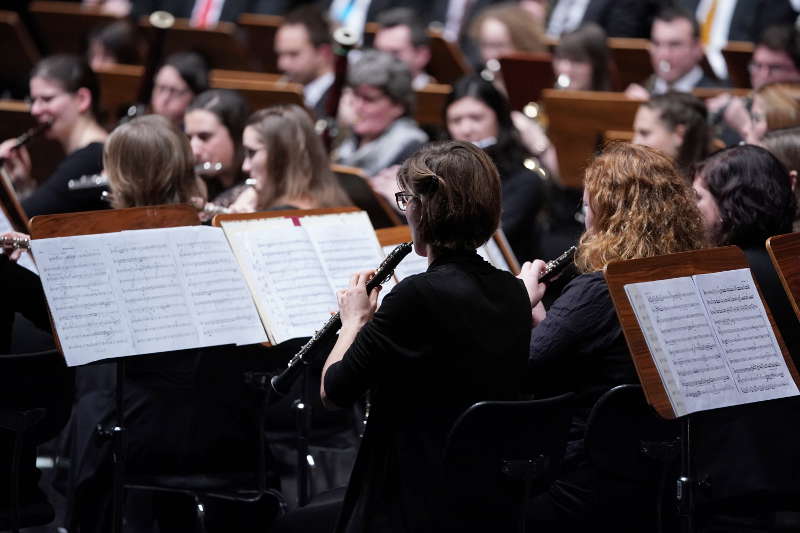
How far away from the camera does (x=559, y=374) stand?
255 centimetres

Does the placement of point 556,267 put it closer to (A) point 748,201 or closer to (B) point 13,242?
(A) point 748,201

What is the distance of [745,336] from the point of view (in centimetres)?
237

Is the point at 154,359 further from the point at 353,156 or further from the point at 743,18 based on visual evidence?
the point at 743,18

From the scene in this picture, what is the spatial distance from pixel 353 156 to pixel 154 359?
7.06 feet

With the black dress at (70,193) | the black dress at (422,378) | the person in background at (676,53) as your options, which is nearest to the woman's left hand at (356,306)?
the black dress at (422,378)

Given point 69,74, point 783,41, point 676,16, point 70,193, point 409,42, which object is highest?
point 409,42

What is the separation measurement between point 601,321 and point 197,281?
0.91 metres

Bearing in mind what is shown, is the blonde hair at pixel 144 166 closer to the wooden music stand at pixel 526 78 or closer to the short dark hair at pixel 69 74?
the short dark hair at pixel 69 74

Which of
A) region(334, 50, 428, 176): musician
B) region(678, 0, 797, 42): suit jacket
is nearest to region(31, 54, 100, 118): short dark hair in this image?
region(334, 50, 428, 176): musician

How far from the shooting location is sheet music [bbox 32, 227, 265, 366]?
2506 millimetres

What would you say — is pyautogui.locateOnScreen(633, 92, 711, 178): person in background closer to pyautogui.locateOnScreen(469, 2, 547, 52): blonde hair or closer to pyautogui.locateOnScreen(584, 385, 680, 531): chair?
pyautogui.locateOnScreen(584, 385, 680, 531): chair

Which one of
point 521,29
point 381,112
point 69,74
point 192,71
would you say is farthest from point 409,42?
point 69,74

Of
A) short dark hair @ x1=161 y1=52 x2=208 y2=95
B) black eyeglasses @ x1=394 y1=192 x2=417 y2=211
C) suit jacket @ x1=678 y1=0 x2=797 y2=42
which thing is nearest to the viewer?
black eyeglasses @ x1=394 y1=192 x2=417 y2=211

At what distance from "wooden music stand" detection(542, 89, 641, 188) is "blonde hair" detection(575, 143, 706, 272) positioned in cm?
201
